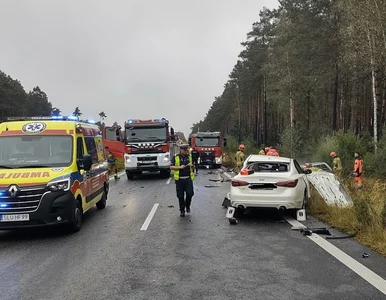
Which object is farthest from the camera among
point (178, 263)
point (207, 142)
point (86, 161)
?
point (207, 142)

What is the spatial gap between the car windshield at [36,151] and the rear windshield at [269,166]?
4242mm

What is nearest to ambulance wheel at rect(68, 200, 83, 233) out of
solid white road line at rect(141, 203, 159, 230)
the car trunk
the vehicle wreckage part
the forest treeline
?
solid white road line at rect(141, 203, 159, 230)

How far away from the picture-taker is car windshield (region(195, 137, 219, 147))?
29.0 m

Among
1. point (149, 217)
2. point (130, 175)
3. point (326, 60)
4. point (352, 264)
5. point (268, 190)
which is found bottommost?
point (130, 175)

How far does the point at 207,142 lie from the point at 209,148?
0.65 m

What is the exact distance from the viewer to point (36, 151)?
8.01 meters

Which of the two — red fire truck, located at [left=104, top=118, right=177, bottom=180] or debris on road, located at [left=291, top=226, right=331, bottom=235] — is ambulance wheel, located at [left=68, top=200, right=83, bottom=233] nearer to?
debris on road, located at [left=291, top=226, right=331, bottom=235]

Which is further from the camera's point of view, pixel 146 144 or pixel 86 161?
pixel 146 144

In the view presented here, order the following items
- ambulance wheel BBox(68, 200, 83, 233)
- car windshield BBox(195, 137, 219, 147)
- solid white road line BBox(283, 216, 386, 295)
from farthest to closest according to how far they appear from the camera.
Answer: car windshield BBox(195, 137, 219, 147), ambulance wheel BBox(68, 200, 83, 233), solid white road line BBox(283, 216, 386, 295)

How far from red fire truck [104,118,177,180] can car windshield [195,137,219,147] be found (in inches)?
358

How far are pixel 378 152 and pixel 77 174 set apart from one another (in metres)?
13.9

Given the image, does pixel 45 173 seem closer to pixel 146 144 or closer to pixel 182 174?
pixel 182 174

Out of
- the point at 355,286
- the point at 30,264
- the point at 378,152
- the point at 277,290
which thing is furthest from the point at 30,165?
the point at 378,152

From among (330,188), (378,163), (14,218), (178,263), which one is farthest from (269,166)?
(378,163)
